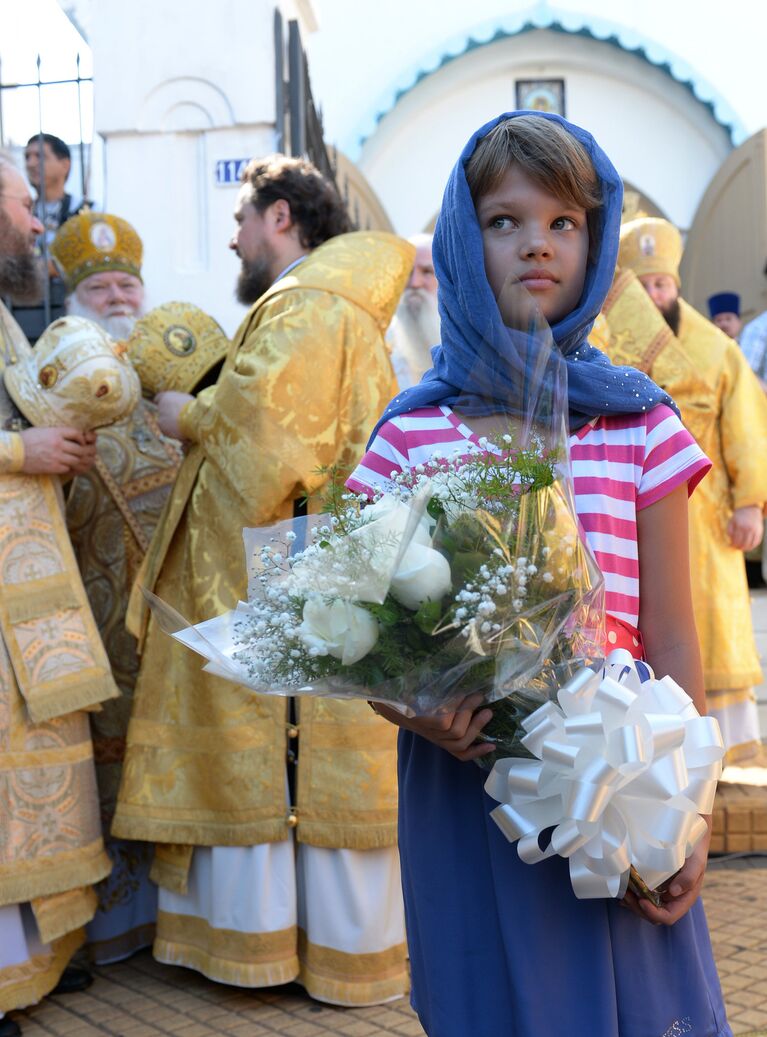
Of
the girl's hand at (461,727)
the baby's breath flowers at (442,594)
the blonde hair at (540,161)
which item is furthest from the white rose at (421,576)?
the blonde hair at (540,161)

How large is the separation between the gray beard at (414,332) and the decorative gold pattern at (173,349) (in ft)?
6.17

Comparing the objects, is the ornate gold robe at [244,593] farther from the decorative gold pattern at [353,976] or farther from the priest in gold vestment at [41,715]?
the decorative gold pattern at [353,976]

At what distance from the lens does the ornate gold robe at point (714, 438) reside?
202 inches

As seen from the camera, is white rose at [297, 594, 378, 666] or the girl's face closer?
white rose at [297, 594, 378, 666]

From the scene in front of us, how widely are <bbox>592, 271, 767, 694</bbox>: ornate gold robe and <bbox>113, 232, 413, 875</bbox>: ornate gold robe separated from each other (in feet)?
6.00

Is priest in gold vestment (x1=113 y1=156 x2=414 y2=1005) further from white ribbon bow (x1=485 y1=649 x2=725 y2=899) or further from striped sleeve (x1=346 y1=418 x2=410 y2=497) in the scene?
white ribbon bow (x1=485 y1=649 x2=725 y2=899)

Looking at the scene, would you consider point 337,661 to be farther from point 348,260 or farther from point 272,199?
point 272,199

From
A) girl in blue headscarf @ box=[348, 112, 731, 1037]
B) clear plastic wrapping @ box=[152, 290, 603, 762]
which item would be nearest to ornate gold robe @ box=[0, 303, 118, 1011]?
girl in blue headscarf @ box=[348, 112, 731, 1037]

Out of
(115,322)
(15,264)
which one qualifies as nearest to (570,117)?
(115,322)

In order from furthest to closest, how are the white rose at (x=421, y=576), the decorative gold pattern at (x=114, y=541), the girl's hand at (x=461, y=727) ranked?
the decorative gold pattern at (x=114, y=541)
the girl's hand at (x=461, y=727)
the white rose at (x=421, y=576)

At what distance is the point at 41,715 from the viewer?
3354 millimetres

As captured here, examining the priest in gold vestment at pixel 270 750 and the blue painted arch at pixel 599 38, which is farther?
the blue painted arch at pixel 599 38

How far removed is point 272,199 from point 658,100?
10960 millimetres

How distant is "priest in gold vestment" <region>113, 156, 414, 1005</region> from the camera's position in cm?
343
